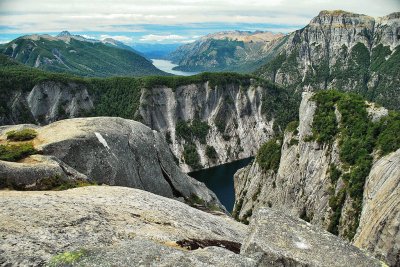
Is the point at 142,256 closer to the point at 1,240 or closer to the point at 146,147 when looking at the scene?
the point at 1,240

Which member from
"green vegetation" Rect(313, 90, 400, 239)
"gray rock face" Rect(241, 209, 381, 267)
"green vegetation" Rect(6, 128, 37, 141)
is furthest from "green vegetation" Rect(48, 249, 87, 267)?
"green vegetation" Rect(313, 90, 400, 239)

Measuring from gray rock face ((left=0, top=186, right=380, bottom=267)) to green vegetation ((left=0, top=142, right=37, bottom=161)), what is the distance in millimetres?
12422

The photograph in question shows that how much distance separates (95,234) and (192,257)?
4.91m

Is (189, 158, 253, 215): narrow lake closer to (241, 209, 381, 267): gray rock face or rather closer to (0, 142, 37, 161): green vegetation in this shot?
(0, 142, 37, 161): green vegetation

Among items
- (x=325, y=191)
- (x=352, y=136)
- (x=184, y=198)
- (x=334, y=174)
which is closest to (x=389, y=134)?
(x=352, y=136)

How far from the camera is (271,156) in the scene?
4188 inches

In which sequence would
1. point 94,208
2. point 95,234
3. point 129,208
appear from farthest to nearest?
point 129,208 < point 94,208 < point 95,234

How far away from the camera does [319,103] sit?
308ft

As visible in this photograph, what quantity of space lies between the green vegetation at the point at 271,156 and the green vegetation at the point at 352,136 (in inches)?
684

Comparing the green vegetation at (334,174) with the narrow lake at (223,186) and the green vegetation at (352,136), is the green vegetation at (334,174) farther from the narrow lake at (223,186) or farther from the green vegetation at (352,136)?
the narrow lake at (223,186)

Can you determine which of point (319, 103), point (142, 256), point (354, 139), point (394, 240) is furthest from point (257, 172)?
point (142, 256)

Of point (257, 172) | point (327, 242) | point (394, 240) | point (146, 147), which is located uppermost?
point (327, 242)

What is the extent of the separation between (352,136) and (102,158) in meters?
56.9

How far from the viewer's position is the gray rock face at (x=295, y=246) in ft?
58.4
